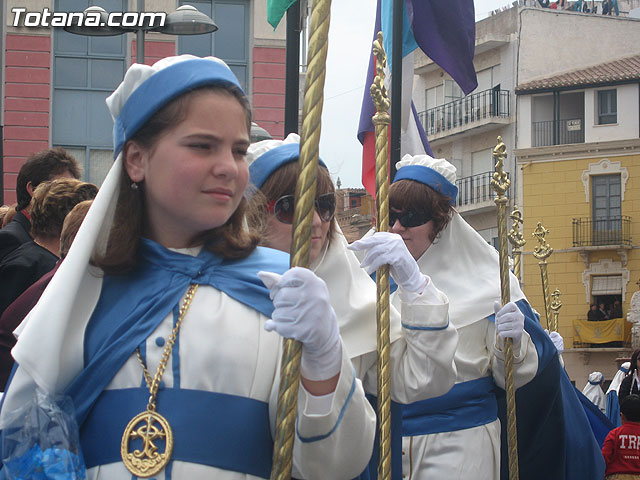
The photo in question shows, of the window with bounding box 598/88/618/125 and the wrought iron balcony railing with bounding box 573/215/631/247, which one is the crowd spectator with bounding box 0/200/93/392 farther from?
the window with bounding box 598/88/618/125

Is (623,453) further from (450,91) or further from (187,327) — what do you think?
(450,91)

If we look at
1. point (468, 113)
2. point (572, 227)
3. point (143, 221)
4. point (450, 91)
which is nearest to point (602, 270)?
point (572, 227)

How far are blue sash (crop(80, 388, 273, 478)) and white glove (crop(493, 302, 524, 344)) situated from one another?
2936mm

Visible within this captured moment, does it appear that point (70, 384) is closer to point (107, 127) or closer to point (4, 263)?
point (4, 263)

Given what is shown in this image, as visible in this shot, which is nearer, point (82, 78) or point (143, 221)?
point (143, 221)

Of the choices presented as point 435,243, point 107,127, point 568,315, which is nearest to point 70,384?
point 435,243

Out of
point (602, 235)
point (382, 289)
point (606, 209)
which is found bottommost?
point (382, 289)

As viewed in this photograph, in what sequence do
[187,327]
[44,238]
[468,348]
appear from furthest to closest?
[468,348]
[44,238]
[187,327]

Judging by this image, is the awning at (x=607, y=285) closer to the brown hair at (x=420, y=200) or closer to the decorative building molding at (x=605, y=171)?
the decorative building molding at (x=605, y=171)

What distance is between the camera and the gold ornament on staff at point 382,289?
3.43 meters

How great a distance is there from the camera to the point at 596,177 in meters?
37.6

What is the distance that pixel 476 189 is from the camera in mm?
40438

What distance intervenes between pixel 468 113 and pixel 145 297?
127 feet

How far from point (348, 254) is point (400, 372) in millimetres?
473
